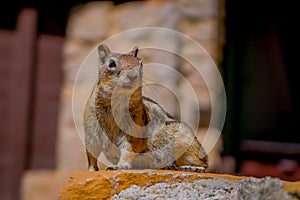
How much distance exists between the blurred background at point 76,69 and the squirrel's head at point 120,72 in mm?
1775

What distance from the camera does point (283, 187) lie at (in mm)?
1387

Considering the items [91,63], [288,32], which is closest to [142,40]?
[91,63]

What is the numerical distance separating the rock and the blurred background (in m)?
1.84

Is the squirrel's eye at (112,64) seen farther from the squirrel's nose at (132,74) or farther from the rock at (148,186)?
the rock at (148,186)

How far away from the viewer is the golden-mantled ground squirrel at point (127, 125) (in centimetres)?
160

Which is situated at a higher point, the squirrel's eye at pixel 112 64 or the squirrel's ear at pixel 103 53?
the squirrel's ear at pixel 103 53

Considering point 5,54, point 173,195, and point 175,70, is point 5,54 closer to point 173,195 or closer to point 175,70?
point 175,70

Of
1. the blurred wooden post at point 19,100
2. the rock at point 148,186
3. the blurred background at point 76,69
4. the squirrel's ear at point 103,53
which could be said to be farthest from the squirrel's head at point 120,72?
the blurred wooden post at point 19,100

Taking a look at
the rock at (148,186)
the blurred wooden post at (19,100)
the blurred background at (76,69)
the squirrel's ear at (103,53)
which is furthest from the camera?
the blurred wooden post at (19,100)

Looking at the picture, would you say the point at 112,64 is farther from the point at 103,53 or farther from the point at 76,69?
the point at 76,69

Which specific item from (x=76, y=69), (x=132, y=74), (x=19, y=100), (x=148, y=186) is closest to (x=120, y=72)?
(x=132, y=74)

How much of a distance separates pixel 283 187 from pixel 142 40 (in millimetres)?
2049

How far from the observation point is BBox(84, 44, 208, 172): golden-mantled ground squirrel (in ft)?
5.25

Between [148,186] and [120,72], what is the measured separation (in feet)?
0.74
